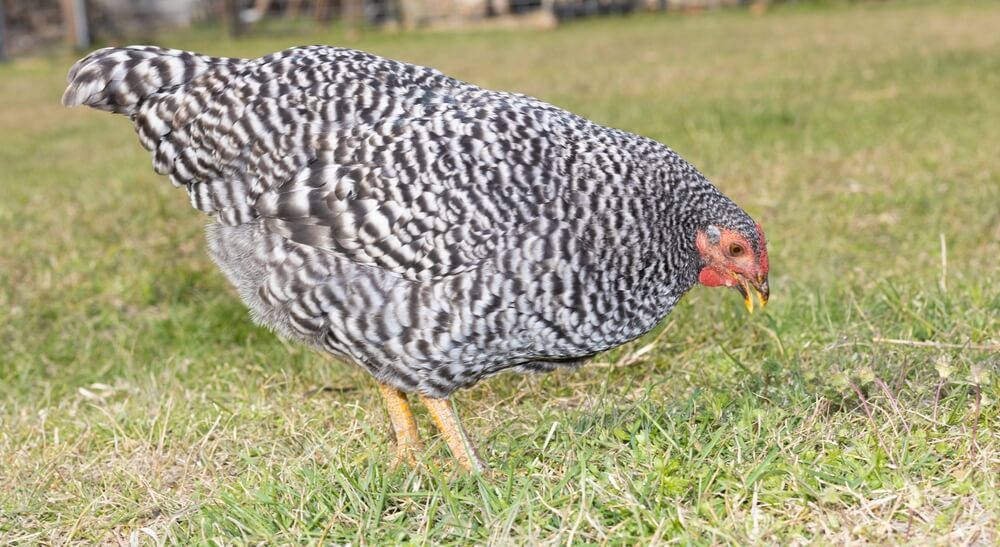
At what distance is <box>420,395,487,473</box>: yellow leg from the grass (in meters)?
0.08

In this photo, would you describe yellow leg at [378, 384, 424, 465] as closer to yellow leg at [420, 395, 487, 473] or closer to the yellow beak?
yellow leg at [420, 395, 487, 473]

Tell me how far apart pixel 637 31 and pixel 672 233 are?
1633 centimetres

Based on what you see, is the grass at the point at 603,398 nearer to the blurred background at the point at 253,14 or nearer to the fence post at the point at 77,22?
the fence post at the point at 77,22

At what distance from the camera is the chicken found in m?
2.99

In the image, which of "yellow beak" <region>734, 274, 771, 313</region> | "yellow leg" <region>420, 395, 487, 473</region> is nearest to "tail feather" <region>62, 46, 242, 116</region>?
"yellow leg" <region>420, 395, 487, 473</region>

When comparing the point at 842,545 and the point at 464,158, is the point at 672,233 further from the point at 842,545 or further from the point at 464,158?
the point at 842,545

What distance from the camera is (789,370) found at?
3.41 metres

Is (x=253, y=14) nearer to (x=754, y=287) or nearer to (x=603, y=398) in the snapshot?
(x=603, y=398)

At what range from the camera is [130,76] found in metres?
3.52

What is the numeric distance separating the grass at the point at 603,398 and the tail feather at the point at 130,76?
3.94 feet

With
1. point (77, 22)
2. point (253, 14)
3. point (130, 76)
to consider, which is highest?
point (130, 76)

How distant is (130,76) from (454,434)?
5.82 ft

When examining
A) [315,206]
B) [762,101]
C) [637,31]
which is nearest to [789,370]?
[315,206]

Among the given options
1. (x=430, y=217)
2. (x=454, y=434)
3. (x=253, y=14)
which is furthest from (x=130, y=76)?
(x=253, y=14)
